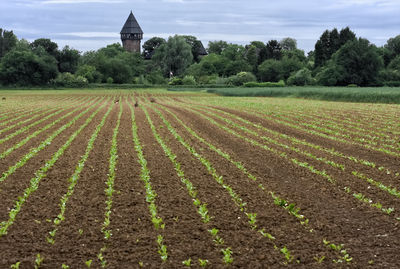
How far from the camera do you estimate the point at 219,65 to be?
121 m

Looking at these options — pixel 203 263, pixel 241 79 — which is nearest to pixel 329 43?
pixel 241 79

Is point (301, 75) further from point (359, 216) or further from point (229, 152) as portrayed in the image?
→ point (359, 216)

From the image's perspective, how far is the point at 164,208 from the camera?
8250 mm

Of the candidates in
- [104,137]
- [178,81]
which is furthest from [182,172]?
[178,81]

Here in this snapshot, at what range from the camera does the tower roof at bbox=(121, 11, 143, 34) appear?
154875 mm

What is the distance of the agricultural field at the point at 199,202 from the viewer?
634cm

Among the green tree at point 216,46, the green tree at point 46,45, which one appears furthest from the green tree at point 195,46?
the green tree at point 46,45

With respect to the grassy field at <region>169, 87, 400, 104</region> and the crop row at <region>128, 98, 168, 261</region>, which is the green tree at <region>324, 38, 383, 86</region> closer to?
the grassy field at <region>169, 87, 400, 104</region>

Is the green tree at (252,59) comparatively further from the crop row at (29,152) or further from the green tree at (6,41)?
the crop row at (29,152)

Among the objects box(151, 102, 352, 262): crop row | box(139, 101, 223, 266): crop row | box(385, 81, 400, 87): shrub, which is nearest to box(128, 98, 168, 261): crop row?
box(139, 101, 223, 266): crop row

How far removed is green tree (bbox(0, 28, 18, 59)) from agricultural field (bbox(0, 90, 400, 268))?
120361 millimetres

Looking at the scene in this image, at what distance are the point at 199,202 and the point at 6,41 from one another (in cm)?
13160

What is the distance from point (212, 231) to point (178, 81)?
302 ft

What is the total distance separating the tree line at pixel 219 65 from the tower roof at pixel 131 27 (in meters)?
17.2
